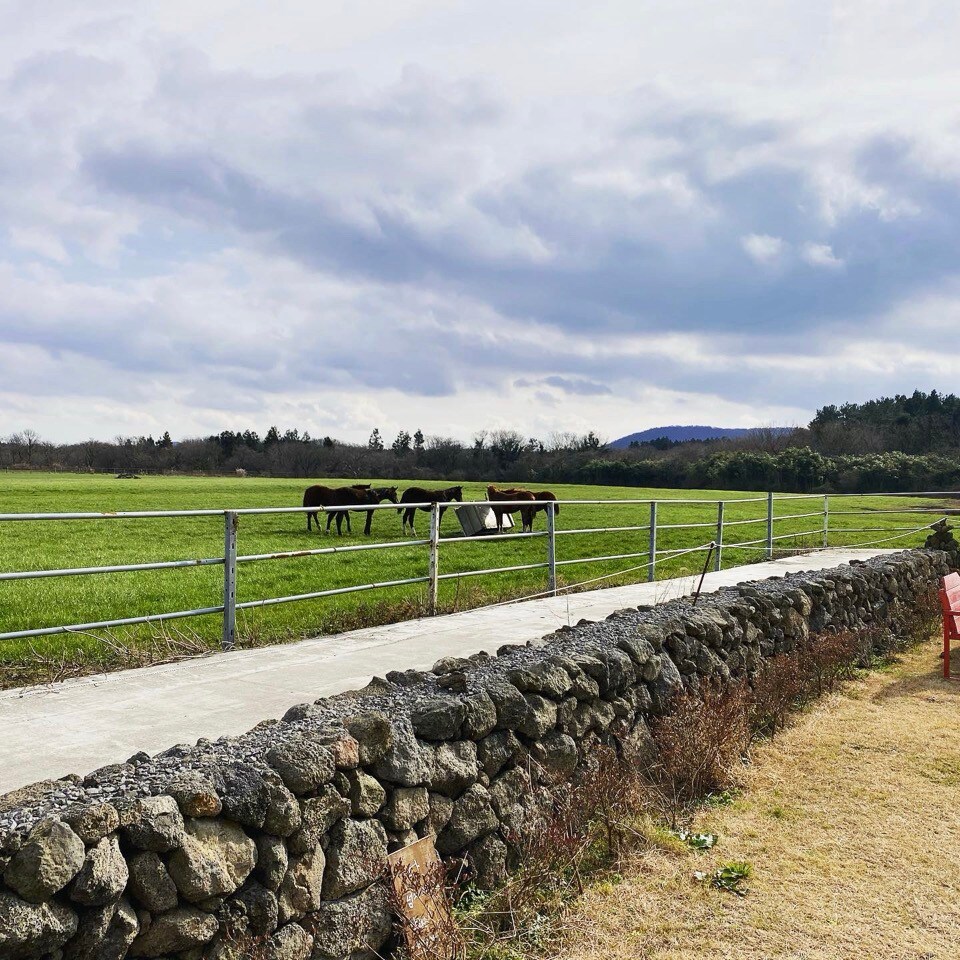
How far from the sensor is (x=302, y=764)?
3596 mm

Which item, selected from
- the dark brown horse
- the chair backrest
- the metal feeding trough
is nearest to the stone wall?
the chair backrest

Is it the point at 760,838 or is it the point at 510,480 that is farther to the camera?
the point at 510,480

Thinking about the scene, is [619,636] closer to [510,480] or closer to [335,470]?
[510,480]

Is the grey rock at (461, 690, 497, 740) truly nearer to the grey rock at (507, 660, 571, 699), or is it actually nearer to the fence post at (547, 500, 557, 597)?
the grey rock at (507, 660, 571, 699)

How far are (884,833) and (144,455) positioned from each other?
105 m

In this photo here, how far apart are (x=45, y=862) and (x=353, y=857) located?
4.54ft

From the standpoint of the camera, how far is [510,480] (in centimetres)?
8612

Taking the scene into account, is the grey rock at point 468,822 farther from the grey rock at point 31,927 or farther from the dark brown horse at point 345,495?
the dark brown horse at point 345,495

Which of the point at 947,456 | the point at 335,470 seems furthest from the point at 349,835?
the point at 335,470

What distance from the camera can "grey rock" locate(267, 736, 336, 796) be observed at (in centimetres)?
356

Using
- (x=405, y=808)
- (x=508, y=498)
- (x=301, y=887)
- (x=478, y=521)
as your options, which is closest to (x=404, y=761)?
(x=405, y=808)

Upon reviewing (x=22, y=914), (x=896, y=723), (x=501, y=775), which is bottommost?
(x=896, y=723)

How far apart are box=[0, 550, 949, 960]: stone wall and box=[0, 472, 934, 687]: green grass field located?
10.1 feet

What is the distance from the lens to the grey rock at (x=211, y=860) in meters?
3.12
